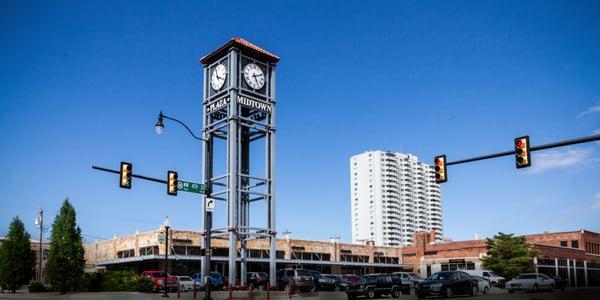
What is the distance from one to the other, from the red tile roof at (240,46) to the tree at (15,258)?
21031 mm

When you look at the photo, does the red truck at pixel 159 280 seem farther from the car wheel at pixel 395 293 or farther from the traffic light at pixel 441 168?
the traffic light at pixel 441 168

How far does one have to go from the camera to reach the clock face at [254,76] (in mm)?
48500

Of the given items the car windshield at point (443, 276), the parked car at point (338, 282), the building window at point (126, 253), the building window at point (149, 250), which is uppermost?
the building window at point (149, 250)

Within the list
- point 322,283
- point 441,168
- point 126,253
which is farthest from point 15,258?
point 441,168

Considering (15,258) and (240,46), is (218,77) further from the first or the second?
(15,258)

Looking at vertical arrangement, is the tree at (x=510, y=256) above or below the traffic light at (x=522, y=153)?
below

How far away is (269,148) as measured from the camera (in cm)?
4894

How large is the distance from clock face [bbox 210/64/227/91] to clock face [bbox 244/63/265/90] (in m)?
1.79

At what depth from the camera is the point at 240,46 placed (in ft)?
157

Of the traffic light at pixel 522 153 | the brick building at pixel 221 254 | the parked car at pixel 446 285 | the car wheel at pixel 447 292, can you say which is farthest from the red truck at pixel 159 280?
the traffic light at pixel 522 153

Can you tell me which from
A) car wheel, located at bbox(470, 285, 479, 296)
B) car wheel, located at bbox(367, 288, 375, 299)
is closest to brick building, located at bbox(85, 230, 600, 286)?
car wheel, located at bbox(367, 288, 375, 299)

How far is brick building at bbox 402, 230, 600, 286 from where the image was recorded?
76.1 m

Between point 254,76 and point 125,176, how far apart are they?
22282 millimetres

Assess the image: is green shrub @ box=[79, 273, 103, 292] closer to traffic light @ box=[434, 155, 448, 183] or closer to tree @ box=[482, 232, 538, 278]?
traffic light @ box=[434, 155, 448, 183]
